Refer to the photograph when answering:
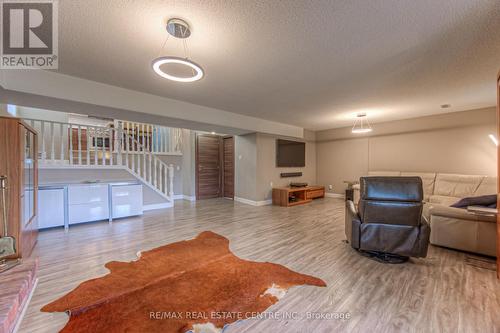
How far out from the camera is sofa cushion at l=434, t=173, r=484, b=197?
14.8 feet

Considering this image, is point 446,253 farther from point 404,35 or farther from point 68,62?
point 68,62

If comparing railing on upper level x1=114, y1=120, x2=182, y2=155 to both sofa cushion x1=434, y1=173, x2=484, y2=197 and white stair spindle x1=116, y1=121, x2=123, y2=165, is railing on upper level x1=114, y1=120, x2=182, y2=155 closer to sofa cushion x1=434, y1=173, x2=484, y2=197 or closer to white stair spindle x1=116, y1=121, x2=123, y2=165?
white stair spindle x1=116, y1=121, x2=123, y2=165

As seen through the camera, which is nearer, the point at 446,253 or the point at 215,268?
the point at 215,268

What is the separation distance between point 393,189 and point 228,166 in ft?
17.7

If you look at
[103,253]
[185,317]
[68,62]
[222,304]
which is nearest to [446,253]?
[222,304]

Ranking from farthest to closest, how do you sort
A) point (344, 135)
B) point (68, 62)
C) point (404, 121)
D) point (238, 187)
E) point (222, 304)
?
point (344, 135) < point (238, 187) < point (404, 121) < point (68, 62) < point (222, 304)

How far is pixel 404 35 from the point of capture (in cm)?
208

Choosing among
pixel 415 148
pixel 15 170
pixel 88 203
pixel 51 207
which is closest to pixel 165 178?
pixel 88 203

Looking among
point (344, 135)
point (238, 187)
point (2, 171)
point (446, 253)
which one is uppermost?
point (344, 135)

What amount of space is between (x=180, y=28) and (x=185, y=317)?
251 centimetres

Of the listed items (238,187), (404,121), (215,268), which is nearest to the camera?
(215,268)

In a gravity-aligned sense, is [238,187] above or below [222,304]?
above

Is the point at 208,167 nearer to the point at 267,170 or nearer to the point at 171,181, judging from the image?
the point at 171,181

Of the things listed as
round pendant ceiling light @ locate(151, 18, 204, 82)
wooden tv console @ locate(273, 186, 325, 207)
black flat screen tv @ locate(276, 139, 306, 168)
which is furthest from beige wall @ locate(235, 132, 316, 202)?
round pendant ceiling light @ locate(151, 18, 204, 82)
